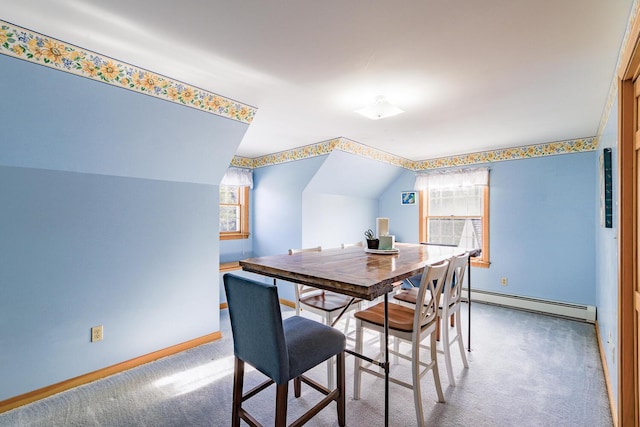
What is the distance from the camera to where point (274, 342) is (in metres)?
1.32

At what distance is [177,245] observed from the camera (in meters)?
2.75

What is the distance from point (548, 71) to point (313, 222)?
302 centimetres

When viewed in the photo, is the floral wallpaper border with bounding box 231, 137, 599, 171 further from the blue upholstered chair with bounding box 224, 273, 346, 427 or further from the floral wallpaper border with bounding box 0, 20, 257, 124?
the blue upholstered chair with bounding box 224, 273, 346, 427

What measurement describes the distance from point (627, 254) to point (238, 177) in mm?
4202

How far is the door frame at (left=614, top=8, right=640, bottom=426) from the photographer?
4.64 ft

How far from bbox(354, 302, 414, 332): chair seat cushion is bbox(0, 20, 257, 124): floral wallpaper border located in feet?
6.62

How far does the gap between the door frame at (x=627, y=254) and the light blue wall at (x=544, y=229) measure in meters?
2.72

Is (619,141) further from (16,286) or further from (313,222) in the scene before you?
(16,286)

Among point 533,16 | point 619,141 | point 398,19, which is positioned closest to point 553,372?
point 619,141

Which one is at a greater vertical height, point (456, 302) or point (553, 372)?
point (456, 302)

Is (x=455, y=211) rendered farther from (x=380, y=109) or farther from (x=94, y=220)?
(x=94, y=220)

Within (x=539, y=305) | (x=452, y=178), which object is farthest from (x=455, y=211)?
(x=539, y=305)

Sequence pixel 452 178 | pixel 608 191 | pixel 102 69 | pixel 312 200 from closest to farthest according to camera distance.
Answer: pixel 102 69 → pixel 608 191 → pixel 312 200 → pixel 452 178

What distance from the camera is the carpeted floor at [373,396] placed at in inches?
72.6
